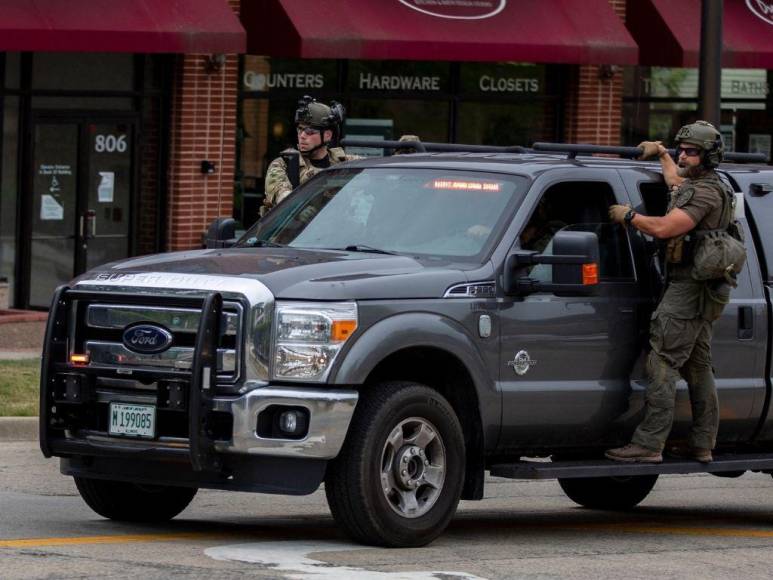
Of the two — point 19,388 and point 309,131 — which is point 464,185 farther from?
point 19,388

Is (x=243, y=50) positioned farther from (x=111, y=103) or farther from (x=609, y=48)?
(x=609, y=48)

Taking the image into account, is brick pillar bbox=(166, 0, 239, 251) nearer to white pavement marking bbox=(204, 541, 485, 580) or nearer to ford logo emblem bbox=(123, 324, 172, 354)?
ford logo emblem bbox=(123, 324, 172, 354)

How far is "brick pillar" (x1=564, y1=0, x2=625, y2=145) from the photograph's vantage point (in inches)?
976

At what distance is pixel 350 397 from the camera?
8.52 meters

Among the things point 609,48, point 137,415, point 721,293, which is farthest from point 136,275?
point 609,48

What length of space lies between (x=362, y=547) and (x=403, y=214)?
6.04 feet

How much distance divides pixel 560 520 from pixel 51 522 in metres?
2.89

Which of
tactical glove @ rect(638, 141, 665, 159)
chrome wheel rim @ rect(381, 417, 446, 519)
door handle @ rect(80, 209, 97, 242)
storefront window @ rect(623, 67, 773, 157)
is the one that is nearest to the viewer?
chrome wheel rim @ rect(381, 417, 446, 519)

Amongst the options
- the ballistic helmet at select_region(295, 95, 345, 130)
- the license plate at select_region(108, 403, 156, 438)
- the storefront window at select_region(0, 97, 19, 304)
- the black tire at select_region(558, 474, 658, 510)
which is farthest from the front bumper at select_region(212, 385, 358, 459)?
the storefront window at select_region(0, 97, 19, 304)

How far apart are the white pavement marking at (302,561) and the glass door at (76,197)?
1271 cm

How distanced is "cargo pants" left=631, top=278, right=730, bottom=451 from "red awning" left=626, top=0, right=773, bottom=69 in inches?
568

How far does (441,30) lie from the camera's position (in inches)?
867

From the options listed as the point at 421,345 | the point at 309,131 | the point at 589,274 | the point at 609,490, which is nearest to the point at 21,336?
the point at 309,131

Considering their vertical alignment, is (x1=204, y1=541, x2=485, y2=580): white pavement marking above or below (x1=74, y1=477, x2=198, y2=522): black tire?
below
